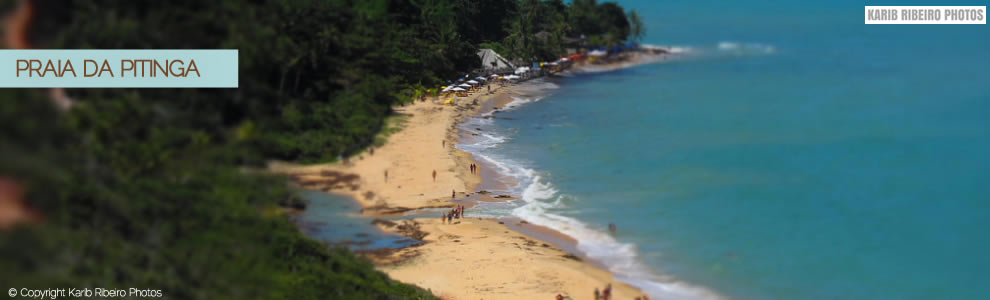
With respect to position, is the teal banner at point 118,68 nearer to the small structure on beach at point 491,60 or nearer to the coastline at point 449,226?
the coastline at point 449,226

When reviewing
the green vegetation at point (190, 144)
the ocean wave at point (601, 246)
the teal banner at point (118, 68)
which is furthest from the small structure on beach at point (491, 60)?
the ocean wave at point (601, 246)

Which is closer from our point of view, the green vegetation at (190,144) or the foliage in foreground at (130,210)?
the foliage in foreground at (130,210)

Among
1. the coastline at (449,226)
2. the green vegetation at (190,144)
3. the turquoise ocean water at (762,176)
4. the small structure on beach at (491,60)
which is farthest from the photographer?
the turquoise ocean water at (762,176)

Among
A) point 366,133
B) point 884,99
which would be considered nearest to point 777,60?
point 884,99

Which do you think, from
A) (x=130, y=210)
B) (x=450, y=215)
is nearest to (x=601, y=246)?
(x=450, y=215)

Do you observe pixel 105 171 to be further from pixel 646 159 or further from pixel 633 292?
pixel 646 159

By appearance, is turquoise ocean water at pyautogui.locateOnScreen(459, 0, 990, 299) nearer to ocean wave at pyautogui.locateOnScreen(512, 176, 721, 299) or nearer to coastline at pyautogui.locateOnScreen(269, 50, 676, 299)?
ocean wave at pyautogui.locateOnScreen(512, 176, 721, 299)
